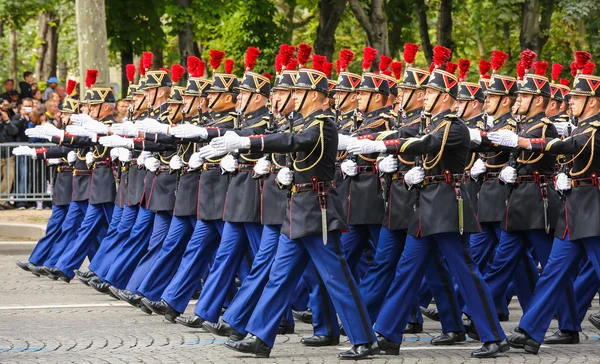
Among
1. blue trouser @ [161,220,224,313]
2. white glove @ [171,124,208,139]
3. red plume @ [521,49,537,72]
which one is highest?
red plume @ [521,49,537,72]

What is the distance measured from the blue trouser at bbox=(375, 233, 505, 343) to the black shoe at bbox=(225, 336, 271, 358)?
2.88 feet

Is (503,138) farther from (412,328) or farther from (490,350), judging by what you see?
(412,328)

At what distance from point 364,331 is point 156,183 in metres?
3.63

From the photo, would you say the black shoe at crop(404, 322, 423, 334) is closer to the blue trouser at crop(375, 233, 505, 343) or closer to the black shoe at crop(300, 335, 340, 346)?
the black shoe at crop(300, 335, 340, 346)

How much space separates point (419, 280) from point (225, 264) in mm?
1733

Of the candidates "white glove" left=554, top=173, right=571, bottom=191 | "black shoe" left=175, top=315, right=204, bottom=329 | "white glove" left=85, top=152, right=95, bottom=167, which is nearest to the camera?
"white glove" left=554, top=173, right=571, bottom=191

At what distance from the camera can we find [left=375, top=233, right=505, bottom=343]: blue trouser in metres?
9.72

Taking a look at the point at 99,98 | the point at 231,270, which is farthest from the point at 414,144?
the point at 99,98

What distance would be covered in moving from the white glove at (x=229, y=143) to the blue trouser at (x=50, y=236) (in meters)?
6.47

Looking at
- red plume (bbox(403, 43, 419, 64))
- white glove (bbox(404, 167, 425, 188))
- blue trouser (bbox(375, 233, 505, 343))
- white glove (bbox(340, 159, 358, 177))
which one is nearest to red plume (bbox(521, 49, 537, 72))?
red plume (bbox(403, 43, 419, 64))

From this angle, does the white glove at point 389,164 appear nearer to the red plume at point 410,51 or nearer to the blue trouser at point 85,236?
the red plume at point 410,51

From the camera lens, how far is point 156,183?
12438 millimetres

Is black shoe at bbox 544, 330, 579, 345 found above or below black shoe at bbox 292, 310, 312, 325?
above

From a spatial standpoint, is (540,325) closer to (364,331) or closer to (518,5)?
(364,331)
